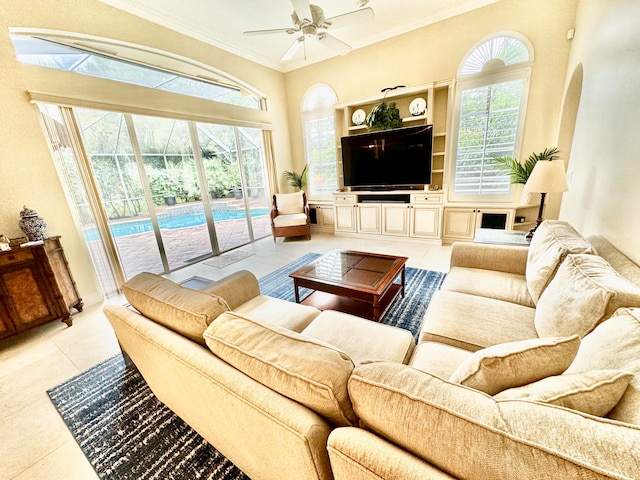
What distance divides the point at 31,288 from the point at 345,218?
4.14 meters

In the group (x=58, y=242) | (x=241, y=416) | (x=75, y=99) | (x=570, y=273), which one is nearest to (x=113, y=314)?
(x=241, y=416)

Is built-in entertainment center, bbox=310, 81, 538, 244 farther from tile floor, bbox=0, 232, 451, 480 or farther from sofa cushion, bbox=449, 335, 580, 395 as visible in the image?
sofa cushion, bbox=449, 335, 580, 395

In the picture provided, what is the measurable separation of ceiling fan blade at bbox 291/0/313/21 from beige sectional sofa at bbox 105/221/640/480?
8.16ft

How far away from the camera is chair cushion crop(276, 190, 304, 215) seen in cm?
514

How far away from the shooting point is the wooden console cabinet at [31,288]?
2.21m

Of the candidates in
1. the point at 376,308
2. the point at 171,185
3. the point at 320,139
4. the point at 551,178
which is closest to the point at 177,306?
the point at 376,308

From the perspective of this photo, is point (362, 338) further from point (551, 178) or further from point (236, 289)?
point (551, 178)

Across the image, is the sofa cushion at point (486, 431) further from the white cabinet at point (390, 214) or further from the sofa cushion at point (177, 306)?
the white cabinet at point (390, 214)

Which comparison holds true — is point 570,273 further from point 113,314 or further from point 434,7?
point 434,7

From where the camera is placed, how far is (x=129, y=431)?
149cm

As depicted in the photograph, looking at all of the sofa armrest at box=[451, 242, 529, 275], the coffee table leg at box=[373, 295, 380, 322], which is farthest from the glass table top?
the sofa armrest at box=[451, 242, 529, 275]

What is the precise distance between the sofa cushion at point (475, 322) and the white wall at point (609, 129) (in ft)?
2.36

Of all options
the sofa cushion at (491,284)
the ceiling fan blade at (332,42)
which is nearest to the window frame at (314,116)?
the ceiling fan blade at (332,42)

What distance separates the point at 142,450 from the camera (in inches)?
54.6
